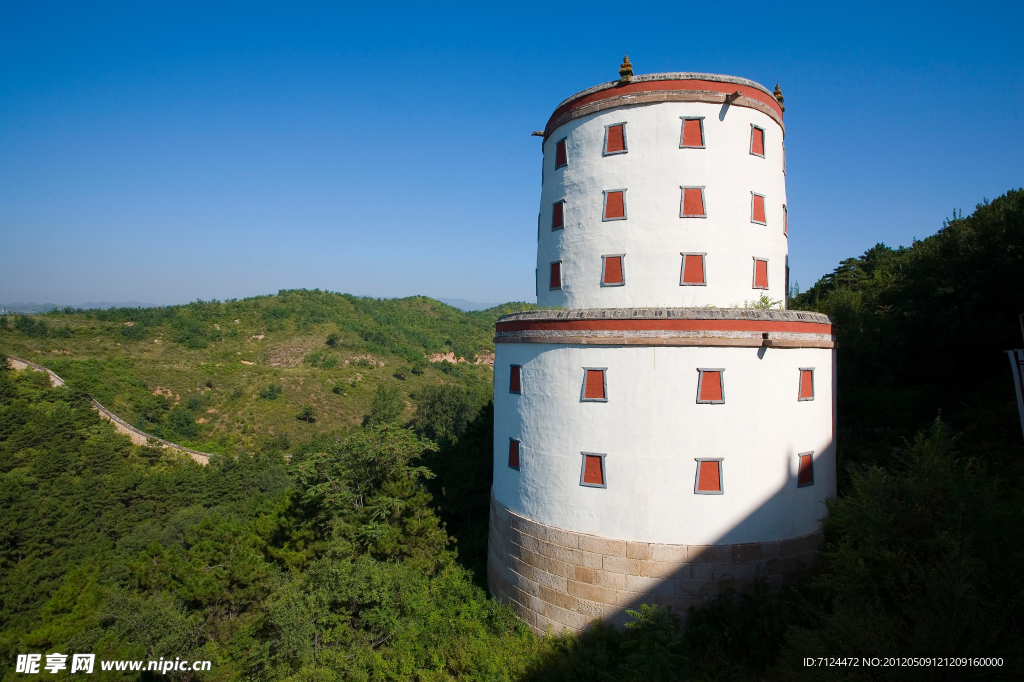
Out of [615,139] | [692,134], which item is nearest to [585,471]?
[615,139]

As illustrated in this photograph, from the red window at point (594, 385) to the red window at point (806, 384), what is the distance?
6607mm

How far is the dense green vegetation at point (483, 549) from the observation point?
11219 mm

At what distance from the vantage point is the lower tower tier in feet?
52.0

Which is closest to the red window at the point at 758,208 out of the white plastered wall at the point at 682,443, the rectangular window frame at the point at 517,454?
the white plastered wall at the point at 682,443

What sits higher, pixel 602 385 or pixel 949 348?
pixel 949 348

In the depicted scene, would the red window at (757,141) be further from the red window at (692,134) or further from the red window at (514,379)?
the red window at (514,379)

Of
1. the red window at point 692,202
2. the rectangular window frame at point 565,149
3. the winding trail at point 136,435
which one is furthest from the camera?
the winding trail at point 136,435

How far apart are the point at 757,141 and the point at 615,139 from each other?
5116 mm

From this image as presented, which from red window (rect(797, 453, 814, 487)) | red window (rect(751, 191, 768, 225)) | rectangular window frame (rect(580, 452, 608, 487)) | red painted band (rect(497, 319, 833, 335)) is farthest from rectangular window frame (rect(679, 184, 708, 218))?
red window (rect(797, 453, 814, 487))

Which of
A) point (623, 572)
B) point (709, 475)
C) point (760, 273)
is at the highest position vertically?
point (760, 273)

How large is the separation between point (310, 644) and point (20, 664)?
10.5 meters

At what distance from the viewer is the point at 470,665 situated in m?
16.2

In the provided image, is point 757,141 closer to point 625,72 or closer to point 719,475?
point 625,72

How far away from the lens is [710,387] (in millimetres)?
15914
